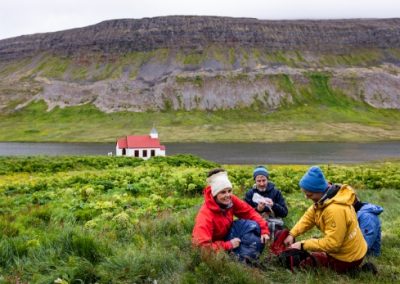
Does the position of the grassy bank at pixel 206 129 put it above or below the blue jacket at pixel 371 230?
below

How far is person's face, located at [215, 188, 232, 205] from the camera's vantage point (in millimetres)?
8750

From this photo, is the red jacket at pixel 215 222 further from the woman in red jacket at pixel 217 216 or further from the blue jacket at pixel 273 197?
the blue jacket at pixel 273 197

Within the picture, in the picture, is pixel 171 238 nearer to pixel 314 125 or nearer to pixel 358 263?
pixel 358 263

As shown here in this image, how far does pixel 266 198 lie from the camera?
11.4 metres

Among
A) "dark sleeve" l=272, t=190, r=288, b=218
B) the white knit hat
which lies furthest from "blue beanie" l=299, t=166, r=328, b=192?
"dark sleeve" l=272, t=190, r=288, b=218

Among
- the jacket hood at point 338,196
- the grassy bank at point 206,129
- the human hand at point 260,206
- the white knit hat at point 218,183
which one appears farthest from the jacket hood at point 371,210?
the grassy bank at point 206,129

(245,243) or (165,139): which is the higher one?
(245,243)

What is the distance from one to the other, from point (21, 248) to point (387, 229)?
8.89 meters

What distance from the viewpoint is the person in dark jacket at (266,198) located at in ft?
37.0

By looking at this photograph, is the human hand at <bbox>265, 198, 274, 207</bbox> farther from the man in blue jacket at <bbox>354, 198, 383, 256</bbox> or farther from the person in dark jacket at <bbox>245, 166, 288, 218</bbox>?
the man in blue jacket at <bbox>354, 198, 383, 256</bbox>

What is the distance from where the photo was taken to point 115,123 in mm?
187875

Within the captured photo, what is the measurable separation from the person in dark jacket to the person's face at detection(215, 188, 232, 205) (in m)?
2.48

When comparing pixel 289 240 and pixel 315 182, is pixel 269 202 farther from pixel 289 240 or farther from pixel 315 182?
pixel 315 182

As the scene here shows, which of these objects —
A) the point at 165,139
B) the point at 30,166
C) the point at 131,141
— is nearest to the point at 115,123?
the point at 165,139
